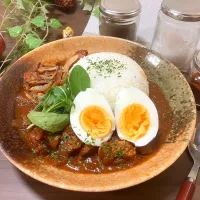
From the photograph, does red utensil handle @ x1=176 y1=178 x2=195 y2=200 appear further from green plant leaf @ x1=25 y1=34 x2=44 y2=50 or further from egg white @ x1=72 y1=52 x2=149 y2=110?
green plant leaf @ x1=25 y1=34 x2=44 y2=50

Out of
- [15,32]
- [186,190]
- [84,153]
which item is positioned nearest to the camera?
[186,190]

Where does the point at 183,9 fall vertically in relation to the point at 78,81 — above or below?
above

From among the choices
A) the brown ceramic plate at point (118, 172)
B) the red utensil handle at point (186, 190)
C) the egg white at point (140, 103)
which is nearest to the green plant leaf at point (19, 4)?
the brown ceramic plate at point (118, 172)

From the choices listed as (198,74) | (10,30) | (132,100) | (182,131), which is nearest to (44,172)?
(132,100)

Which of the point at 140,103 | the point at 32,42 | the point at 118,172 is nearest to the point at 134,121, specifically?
the point at 140,103

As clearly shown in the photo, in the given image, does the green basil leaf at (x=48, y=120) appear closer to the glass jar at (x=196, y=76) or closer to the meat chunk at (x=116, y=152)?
the meat chunk at (x=116, y=152)

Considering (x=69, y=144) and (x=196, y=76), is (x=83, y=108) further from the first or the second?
(x=196, y=76)
